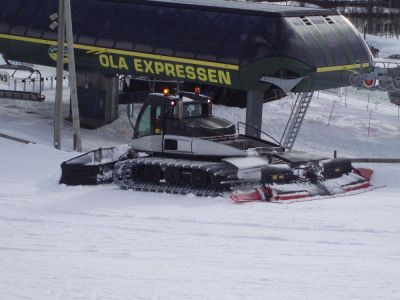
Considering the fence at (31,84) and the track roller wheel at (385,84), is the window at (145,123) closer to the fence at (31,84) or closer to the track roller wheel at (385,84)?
the track roller wheel at (385,84)

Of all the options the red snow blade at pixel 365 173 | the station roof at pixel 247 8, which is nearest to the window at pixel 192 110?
the red snow blade at pixel 365 173

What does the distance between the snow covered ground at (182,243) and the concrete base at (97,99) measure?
12.3 meters

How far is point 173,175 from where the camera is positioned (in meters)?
20.3

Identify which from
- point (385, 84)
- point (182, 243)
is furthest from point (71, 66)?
point (182, 243)

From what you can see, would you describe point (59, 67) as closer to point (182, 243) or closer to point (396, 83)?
point (396, 83)

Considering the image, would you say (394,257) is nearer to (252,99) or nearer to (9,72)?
(252,99)

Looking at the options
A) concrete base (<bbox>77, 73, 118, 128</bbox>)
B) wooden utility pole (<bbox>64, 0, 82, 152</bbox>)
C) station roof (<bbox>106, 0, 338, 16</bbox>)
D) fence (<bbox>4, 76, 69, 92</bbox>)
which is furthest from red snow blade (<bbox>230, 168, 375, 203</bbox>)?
fence (<bbox>4, 76, 69, 92</bbox>)

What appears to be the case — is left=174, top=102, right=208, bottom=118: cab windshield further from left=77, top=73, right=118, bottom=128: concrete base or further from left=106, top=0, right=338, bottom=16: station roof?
left=77, top=73, right=118, bottom=128: concrete base

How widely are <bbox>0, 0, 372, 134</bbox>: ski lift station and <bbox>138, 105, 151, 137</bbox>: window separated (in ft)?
29.3

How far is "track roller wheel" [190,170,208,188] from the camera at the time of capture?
19.9 metres

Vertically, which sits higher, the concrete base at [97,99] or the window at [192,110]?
the window at [192,110]

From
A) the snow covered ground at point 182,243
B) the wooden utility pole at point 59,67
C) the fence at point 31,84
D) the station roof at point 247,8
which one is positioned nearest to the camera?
the snow covered ground at point 182,243

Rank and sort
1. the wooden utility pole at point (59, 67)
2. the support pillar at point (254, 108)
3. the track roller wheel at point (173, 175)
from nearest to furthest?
the track roller wheel at point (173, 175) → the wooden utility pole at point (59, 67) → the support pillar at point (254, 108)

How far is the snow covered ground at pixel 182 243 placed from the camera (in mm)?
12672
